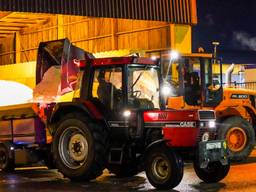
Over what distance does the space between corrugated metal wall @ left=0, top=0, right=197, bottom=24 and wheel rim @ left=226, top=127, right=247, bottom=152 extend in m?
7.89

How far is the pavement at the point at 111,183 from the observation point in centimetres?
972

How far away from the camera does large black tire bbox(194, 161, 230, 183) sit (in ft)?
33.8

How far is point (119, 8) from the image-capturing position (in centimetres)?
2075

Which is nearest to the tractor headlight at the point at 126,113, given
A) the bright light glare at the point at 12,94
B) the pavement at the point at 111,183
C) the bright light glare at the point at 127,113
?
the bright light glare at the point at 127,113

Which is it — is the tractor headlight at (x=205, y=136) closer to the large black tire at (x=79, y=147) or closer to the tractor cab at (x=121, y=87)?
the tractor cab at (x=121, y=87)

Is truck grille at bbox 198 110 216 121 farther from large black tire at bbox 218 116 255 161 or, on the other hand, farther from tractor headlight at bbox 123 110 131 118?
large black tire at bbox 218 116 255 161

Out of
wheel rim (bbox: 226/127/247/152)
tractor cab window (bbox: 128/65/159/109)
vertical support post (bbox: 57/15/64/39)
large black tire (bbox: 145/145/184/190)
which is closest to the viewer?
large black tire (bbox: 145/145/184/190)

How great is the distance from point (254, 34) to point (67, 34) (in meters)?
16.1

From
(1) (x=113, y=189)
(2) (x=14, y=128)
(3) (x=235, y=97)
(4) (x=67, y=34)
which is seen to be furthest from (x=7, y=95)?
(4) (x=67, y=34)

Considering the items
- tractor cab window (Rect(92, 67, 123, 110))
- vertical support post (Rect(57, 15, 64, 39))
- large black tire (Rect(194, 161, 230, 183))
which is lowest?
large black tire (Rect(194, 161, 230, 183))

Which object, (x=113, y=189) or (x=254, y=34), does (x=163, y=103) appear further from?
(x=254, y=34)

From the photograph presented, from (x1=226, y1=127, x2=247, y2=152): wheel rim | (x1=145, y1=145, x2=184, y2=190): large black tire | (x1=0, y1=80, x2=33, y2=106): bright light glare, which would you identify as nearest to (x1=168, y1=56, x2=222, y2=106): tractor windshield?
(x1=226, y1=127, x2=247, y2=152): wheel rim

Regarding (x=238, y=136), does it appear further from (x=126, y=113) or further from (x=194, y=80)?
(x=126, y=113)

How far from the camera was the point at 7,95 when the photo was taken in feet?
55.3
